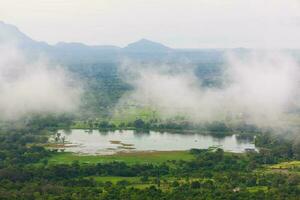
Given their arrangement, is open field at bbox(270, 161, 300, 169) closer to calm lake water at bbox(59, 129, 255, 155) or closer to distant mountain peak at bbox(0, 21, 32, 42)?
calm lake water at bbox(59, 129, 255, 155)

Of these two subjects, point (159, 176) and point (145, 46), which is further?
point (145, 46)

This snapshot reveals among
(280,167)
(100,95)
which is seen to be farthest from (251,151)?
(100,95)

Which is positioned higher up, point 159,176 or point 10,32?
point 10,32

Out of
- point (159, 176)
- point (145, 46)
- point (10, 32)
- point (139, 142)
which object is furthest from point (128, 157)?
point (145, 46)

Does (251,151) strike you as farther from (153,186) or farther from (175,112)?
(175,112)

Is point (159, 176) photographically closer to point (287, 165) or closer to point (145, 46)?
point (287, 165)

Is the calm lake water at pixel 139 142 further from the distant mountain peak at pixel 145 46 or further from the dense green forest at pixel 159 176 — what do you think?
the distant mountain peak at pixel 145 46

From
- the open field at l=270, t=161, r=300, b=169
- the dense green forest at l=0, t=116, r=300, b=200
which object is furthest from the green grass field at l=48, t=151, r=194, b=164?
the open field at l=270, t=161, r=300, b=169
